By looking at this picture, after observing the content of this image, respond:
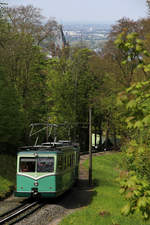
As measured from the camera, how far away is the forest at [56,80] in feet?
104

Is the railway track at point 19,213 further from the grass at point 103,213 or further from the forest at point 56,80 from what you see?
the forest at point 56,80

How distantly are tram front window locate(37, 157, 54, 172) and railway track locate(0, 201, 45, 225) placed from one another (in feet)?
6.37

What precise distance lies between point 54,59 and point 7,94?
2728 centimetres

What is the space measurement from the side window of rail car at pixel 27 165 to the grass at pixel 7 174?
9.21 ft

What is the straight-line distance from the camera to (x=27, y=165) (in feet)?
71.5

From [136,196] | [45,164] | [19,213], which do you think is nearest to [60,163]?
[45,164]

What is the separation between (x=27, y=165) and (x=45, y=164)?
1.03 metres

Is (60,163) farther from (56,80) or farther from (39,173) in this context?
(56,80)

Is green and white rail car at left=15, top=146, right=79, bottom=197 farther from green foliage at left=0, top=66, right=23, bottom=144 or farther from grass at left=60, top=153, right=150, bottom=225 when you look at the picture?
green foliage at left=0, top=66, right=23, bottom=144

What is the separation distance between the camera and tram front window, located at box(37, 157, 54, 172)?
70.9 ft

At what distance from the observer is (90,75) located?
59.2 metres

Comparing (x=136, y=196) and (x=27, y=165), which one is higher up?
(x=136, y=196)

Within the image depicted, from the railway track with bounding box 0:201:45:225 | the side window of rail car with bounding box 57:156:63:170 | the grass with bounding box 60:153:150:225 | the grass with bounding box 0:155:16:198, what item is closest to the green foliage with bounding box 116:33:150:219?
the grass with bounding box 60:153:150:225

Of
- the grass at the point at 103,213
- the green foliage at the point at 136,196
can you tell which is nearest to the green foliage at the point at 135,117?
the green foliage at the point at 136,196
